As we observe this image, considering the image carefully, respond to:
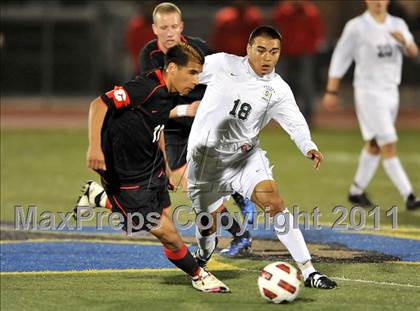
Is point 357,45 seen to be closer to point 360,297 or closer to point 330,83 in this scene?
point 330,83

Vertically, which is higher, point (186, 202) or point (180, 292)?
point (180, 292)

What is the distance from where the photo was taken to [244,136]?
27.2 ft

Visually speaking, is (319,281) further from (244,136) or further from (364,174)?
(364,174)

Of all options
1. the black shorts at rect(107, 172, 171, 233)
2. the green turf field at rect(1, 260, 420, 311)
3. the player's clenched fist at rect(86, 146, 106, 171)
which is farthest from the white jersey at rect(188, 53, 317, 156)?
the player's clenched fist at rect(86, 146, 106, 171)

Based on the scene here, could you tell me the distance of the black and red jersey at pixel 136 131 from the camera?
306 inches

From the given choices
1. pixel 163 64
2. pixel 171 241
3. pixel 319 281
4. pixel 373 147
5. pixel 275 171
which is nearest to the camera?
pixel 171 241

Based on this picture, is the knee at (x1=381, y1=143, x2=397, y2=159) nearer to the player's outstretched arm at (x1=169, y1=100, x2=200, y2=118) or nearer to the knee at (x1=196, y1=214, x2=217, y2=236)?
the player's outstretched arm at (x1=169, y1=100, x2=200, y2=118)

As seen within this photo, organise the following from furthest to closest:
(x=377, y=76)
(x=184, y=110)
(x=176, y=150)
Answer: (x=377, y=76) → (x=176, y=150) → (x=184, y=110)

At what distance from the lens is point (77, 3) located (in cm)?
2359

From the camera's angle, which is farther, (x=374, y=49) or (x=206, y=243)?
(x=374, y=49)

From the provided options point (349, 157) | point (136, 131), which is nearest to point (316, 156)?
point (136, 131)

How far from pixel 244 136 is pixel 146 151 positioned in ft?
2.75

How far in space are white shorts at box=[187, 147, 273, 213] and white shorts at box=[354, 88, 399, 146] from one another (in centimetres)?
414

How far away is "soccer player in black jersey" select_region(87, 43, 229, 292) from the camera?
25.4ft
